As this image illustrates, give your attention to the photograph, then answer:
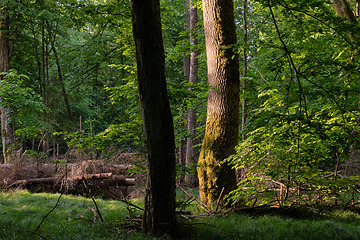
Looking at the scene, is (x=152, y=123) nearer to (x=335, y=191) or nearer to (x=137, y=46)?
(x=137, y=46)

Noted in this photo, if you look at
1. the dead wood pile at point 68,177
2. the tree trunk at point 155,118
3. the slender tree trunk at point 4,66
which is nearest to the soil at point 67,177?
the dead wood pile at point 68,177

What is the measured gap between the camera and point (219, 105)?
6547mm

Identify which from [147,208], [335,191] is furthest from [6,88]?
[335,191]

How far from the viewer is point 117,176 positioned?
39.3 feet

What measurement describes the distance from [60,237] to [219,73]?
185 inches

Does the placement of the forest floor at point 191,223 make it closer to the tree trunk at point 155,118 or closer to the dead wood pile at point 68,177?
the tree trunk at point 155,118

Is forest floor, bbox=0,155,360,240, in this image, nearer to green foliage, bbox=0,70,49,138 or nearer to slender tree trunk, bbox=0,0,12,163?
green foliage, bbox=0,70,49,138

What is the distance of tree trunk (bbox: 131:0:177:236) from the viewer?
3994 millimetres

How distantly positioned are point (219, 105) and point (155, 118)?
8.89ft

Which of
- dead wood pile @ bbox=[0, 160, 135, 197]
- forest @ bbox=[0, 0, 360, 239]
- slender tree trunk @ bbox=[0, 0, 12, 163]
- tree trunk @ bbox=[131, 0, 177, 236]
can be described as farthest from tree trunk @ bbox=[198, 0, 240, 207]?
slender tree trunk @ bbox=[0, 0, 12, 163]

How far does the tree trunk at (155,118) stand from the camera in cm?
399

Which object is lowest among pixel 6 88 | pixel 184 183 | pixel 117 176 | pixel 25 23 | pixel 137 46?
pixel 184 183

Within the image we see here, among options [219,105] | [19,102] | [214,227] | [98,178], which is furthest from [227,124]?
[19,102]

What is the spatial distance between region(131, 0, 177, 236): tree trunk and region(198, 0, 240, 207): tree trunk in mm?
2073
